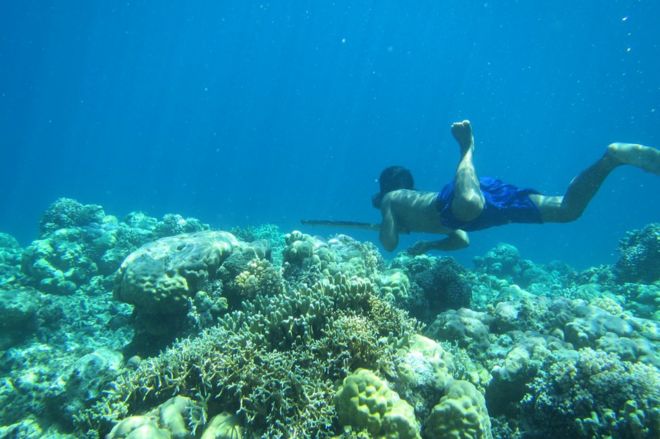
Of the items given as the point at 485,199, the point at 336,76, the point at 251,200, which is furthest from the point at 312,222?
the point at 336,76

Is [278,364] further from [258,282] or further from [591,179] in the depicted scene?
[591,179]

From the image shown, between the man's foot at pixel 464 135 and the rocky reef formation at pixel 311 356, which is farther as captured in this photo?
the man's foot at pixel 464 135

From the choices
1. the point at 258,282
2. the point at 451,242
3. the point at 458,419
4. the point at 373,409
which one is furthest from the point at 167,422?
the point at 451,242

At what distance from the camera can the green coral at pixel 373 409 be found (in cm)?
290

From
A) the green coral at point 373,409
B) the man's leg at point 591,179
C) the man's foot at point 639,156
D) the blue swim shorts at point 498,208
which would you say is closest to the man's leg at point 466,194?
the blue swim shorts at point 498,208

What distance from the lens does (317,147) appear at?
16312 centimetres

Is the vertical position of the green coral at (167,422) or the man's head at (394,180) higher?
the man's head at (394,180)

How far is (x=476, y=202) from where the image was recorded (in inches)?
258

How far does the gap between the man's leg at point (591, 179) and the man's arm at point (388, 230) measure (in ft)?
9.57

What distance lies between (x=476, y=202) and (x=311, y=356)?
15.0 feet

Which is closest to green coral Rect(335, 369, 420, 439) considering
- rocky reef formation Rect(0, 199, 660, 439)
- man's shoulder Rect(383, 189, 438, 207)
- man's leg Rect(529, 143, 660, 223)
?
rocky reef formation Rect(0, 199, 660, 439)

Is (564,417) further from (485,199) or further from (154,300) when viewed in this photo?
(154,300)

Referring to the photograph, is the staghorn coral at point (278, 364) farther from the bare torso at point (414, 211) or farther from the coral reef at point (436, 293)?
the bare torso at point (414, 211)

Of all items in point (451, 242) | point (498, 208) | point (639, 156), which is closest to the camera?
point (639, 156)
